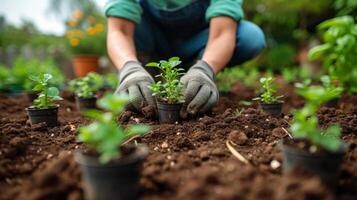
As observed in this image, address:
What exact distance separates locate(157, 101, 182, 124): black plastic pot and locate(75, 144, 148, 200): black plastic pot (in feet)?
2.84

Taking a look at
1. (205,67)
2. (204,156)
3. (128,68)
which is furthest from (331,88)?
(128,68)

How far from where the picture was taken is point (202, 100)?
2.11 metres

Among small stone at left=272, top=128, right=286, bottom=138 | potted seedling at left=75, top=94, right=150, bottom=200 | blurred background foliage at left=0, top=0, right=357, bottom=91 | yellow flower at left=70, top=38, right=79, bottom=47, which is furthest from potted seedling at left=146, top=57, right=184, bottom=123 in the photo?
yellow flower at left=70, top=38, right=79, bottom=47

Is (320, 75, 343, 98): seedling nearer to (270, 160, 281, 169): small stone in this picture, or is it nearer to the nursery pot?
(270, 160, 281, 169): small stone

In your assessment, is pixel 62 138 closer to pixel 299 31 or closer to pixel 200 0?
pixel 200 0

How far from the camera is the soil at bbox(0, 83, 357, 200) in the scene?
1064mm

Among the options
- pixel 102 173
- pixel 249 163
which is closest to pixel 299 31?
pixel 249 163

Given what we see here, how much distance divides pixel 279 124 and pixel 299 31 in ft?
19.0

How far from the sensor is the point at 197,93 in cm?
216

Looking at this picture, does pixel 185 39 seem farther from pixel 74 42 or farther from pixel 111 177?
pixel 74 42

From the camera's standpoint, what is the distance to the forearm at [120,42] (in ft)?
8.77

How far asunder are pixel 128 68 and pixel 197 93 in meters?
0.61

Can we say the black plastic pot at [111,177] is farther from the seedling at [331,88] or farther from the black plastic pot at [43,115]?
the black plastic pot at [43,115]

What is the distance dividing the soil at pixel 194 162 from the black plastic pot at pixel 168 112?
60 millimetres
